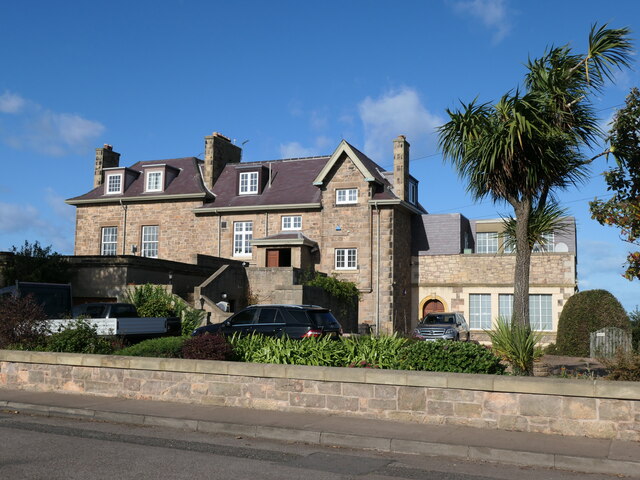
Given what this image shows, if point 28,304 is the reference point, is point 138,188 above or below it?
above

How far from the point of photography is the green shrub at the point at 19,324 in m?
15.9

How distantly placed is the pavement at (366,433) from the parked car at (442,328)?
1368 centimetres

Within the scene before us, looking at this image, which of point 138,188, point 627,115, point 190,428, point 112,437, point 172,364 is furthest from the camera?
point 138,188

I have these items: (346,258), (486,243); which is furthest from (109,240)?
(486,243)

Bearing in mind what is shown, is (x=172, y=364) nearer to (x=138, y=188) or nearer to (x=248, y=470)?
(x=248, y=470)

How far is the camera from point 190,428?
10781mm

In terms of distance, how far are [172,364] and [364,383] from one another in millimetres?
3926

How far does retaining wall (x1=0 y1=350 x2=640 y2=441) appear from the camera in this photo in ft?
31.3

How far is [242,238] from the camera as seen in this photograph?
128 feet

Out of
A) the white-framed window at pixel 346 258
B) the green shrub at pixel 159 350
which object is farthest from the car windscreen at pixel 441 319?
the green shrub at pixel 159 350

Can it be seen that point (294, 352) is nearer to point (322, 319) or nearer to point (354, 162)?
point (322, 319)

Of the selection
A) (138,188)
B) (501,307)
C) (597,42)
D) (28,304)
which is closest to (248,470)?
(28,304)

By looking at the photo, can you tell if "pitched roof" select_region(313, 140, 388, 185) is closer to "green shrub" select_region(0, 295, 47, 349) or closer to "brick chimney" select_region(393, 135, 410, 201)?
"brick chimney" select_region(393, 135, 410, 201)

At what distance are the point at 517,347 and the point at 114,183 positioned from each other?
35322 millimetres
